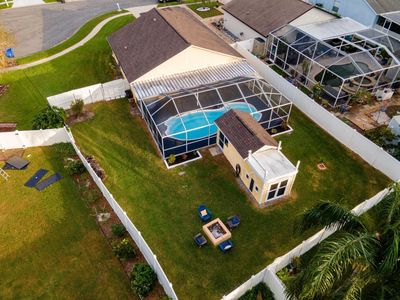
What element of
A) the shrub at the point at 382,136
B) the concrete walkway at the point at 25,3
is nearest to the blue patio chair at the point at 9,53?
the concrete walkway at the point at 25,3

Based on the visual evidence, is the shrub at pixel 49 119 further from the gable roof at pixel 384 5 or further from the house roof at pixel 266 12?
the gable roof at pixel 384 5

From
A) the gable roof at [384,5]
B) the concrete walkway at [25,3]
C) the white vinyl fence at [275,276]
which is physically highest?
the gable roof at [384,5]

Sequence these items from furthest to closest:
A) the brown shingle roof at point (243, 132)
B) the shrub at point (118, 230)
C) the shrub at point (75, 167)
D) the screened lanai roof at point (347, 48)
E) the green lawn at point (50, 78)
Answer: the green lawn at point (50, 78)
the screened lanai roof at point (347, 48)
the shrub at point (75, 167)
the brown shingle roof at point (243, 132)
the shrub at point (118, 230)

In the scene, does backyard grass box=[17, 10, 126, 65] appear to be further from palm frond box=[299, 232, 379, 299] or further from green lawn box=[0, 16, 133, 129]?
palm frond box=[299, 232, 379, 299]

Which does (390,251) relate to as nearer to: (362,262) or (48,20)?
(362,262)

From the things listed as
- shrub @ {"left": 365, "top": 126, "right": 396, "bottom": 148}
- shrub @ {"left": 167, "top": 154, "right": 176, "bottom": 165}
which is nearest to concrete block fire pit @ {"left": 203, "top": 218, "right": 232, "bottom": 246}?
shrub @ {"left": 167, "top": 154, "right": 176, "bottom": 165}

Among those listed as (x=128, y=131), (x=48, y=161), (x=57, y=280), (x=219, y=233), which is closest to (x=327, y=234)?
(x=219, y=233)

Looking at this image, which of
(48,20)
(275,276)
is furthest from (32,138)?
(48,20)

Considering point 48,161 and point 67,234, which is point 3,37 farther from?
point 67,234
